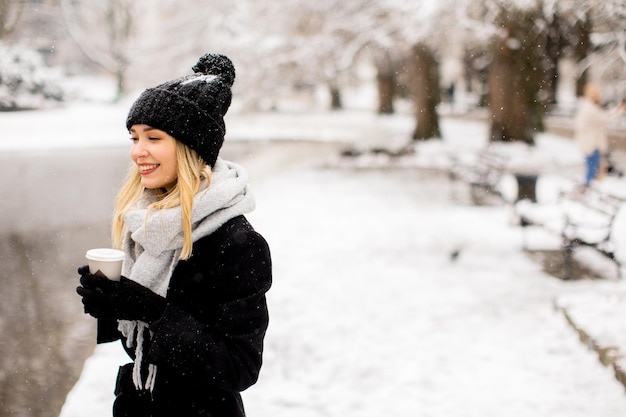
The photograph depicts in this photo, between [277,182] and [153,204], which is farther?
[277,182]

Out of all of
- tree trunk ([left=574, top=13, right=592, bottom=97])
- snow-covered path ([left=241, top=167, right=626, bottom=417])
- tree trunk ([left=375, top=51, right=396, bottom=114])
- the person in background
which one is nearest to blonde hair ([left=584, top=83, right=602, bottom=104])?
the person in background

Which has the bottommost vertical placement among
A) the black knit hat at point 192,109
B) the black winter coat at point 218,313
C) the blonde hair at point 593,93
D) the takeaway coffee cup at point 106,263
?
the blonde hair at point 593,93

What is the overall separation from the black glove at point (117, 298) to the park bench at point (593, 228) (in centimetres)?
627

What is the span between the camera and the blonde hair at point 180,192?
80.7 inches

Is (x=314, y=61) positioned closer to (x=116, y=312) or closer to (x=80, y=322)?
(x=80, y=322)

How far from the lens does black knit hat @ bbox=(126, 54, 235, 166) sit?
6.99ft

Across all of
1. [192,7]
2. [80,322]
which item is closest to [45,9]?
→ [192,7]

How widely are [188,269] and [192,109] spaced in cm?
48

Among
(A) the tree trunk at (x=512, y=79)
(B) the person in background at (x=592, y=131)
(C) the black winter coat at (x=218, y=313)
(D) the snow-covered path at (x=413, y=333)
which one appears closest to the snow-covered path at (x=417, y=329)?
(D) the snow-covered path at (x=413, y=333)

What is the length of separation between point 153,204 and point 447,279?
19.7ft

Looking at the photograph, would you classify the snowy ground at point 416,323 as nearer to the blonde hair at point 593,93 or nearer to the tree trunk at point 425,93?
the blonde hair at point 593,93

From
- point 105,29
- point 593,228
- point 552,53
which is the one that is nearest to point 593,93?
point 593,228

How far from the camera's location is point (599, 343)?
5.43 meters

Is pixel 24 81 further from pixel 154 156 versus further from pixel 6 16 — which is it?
pixel 154 156
